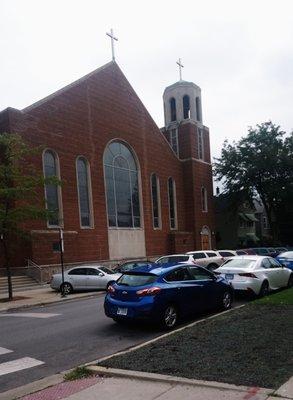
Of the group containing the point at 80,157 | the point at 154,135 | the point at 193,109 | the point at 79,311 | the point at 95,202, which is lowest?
the point at 79,311

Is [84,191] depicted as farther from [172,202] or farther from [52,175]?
[172,202]

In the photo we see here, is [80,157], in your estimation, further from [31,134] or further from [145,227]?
[145,227]

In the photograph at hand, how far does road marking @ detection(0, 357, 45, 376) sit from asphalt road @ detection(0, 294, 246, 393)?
34 millimetres

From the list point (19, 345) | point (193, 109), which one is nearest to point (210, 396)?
point (19, 345)

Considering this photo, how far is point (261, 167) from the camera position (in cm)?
5256

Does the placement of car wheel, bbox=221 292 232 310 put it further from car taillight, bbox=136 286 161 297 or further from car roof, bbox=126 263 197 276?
car taillight, bbox=136 286 161 297

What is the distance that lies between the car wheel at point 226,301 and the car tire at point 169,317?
218 cm

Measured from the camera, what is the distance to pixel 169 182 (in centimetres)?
4644

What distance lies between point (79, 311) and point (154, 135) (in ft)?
103

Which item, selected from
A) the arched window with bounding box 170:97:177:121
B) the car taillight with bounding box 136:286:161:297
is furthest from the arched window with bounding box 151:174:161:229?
the car taillight with bounding box 136:286:161:297

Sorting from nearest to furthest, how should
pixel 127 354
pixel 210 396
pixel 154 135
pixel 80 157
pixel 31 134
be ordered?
pixel 210 396, pixel 127 354, pixel 31 134, pixel 80 157, pixel 154 135

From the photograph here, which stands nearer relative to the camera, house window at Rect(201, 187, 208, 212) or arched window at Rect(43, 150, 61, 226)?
arched window at Rect(43, 150, 61, 226)

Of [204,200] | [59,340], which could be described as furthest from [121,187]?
[59,340]

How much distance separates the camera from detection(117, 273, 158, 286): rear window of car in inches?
444
